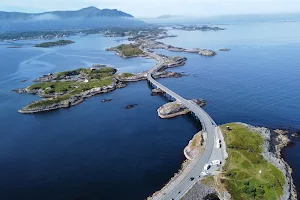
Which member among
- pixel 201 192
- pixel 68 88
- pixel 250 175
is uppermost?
pixel 250 175

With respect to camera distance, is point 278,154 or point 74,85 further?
point 74,85

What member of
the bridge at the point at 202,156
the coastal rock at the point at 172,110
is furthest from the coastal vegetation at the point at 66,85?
the bridge at the point at 202,156

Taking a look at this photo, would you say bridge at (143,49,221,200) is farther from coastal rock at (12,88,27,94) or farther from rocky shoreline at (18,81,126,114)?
coastal rock at (12,88,27,94)

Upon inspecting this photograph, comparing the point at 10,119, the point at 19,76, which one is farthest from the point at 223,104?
the point at 19,76

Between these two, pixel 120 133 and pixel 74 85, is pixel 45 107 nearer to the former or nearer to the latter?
pixel 74 85

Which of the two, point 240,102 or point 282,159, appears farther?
point 240,102

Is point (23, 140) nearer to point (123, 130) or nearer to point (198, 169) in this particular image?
point (123, 130)

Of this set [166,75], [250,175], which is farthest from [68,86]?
[250,175]

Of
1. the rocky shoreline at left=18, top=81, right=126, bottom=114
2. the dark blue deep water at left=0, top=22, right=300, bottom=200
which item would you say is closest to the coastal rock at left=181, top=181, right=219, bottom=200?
the dark blue deep water at left=0, top=22, right=300, bottom=200

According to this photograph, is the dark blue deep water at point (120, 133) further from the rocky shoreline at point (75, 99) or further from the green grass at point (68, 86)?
the green grass at point (68, 86)
